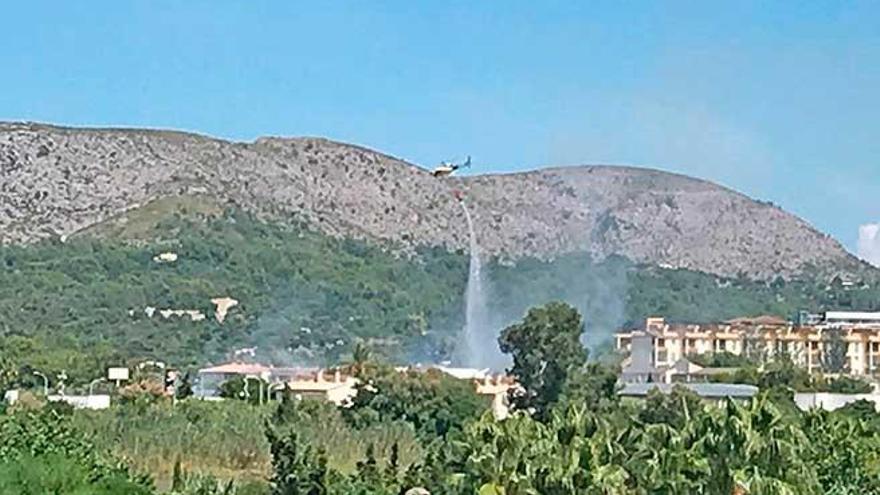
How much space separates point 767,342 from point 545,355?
140 feet

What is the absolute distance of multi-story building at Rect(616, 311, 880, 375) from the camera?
313 feet

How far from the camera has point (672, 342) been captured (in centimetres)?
9925

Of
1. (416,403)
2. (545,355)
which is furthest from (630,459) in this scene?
(416,403)

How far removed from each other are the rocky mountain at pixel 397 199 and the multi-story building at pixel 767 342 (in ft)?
145

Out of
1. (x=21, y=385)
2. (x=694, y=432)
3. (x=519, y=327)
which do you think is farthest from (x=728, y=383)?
(x=694, y=432)

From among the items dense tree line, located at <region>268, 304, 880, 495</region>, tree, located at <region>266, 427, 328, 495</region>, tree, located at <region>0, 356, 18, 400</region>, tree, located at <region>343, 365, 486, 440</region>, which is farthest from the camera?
tree, located at <region>0, 356, 18, 400</region>

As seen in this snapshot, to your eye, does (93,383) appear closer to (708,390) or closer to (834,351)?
(708,390)

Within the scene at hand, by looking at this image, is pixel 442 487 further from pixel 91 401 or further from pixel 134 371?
pixel 134 371

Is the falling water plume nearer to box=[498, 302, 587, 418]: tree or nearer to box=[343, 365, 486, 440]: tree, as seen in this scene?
box=[343, 365, 486, 440]: tree

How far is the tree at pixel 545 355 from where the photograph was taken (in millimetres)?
56781

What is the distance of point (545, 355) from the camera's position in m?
57.0

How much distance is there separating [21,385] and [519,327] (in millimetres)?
24942

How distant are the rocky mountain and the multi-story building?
44223mm

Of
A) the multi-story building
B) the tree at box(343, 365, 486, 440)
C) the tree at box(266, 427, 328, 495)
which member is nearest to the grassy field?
the tree at box(343, 365, 486, 440)
